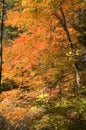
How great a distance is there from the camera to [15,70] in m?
19.2

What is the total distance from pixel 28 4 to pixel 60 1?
1.78 metres

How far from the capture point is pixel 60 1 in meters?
15.1

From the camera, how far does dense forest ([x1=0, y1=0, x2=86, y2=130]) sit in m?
13.4

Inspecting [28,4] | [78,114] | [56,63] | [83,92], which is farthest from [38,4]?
[78,114]

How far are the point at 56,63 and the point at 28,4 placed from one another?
13.2 feet

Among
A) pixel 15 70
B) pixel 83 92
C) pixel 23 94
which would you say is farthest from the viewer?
pixel 15 70

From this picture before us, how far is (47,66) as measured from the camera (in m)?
18.0

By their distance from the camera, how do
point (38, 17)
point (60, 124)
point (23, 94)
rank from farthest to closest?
1. point (23, 94)
2. point (38, 17)
3. point (60, 124)

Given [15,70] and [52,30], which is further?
[15,70]

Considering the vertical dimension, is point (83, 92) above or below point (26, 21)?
below

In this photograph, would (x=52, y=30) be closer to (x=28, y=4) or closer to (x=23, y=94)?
(x=28, y=4)

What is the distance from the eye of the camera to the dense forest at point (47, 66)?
13.4 m

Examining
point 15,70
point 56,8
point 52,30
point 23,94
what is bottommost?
point 23,94

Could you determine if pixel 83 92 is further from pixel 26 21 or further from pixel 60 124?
pixel 26 21
